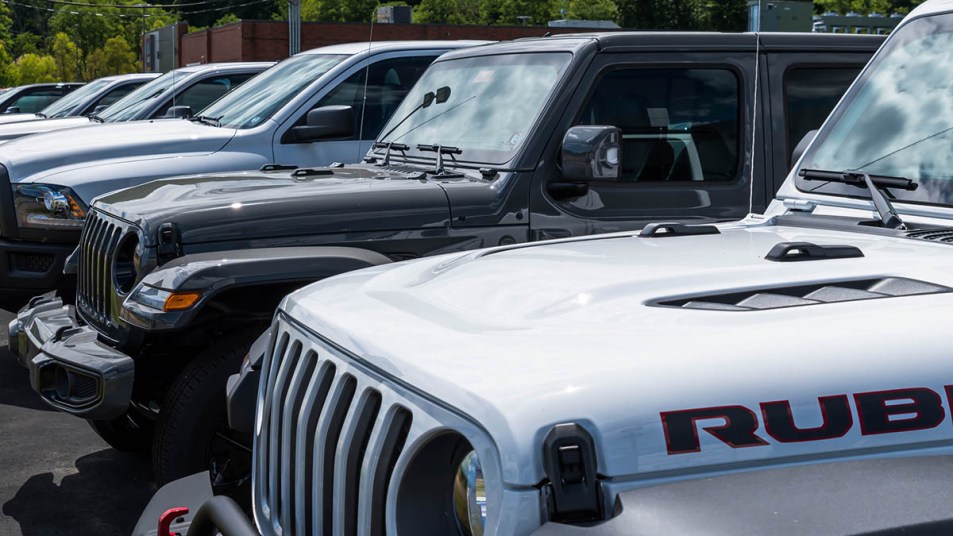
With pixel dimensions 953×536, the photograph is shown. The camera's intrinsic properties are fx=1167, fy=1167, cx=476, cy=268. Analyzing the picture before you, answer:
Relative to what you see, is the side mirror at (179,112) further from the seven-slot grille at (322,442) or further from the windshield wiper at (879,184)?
the seven-slot grille at (322,442)

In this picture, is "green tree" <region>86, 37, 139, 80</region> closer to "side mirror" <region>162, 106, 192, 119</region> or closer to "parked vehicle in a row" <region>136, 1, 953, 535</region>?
"side mirror" <region>162, 106, 192, 119</region>

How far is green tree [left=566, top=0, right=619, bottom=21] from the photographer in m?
79.6

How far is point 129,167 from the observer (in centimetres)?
701

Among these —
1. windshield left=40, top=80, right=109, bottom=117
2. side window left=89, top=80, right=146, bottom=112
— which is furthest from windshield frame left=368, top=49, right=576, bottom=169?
windshield left=40, top=80, right=109, bottom=117

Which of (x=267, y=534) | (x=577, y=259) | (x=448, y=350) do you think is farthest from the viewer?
(x=577, y=259)

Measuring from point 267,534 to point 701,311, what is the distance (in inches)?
39.0

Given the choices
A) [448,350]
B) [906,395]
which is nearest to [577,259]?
[448,350]

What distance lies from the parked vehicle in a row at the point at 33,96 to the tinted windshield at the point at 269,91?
580 inches

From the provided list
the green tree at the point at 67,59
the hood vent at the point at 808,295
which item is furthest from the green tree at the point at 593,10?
the hood vent at the point at 808,295

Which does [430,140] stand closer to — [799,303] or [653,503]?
[799,303]

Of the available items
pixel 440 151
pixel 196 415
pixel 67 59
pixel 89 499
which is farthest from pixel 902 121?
pixel 67 59

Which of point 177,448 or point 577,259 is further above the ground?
point 577,259

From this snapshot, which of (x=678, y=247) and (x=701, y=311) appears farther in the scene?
(x=678, y=247)

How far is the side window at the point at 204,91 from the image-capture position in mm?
11188
